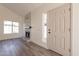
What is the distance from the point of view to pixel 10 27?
393 inches

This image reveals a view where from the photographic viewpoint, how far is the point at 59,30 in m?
4.21

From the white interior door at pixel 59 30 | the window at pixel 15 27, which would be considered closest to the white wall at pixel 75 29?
the white interior door at pixel 59 30

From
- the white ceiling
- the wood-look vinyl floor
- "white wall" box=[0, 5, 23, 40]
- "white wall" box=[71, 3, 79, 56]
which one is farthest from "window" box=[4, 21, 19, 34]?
"white wall" box=[71, 3, 79, 56]

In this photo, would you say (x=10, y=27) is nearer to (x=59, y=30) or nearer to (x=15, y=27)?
(x=15, y=27)

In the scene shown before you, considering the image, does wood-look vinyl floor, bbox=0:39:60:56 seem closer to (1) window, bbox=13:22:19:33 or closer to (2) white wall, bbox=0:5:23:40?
(2) white wall, bbox=0:5:23:40

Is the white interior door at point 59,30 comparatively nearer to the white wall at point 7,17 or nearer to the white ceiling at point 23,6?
the white ceiling at point 23,6

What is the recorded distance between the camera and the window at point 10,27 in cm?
939

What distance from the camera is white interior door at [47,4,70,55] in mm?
3682

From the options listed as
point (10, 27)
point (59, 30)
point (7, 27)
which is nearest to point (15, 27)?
point (10, 27)

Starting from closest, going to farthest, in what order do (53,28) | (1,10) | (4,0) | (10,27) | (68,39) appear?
(4,0)
(68,39)
(53,28)
(1,10)
(10,27)

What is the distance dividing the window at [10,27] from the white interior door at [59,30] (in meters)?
5.63

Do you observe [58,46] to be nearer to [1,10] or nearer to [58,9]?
[58,9]

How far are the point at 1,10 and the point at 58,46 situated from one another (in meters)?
6.45

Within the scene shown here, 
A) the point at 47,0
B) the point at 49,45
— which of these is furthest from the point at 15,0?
the point at 49,45
